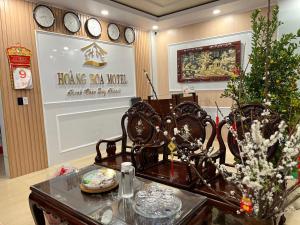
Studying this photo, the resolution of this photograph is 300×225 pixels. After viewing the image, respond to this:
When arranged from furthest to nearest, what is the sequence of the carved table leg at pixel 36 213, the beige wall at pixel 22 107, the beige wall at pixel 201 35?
the beige wall at pixel 201 35 → the beige wall at pixel 22 107 → the carved table leg at pixel 36 213

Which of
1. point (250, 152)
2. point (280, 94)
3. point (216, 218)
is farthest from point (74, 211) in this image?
point (280, 94)

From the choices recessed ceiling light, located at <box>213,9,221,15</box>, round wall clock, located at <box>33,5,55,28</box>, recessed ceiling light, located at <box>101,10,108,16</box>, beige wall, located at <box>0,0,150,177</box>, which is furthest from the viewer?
recessed ceiling light, located at <box>213,9,221,15</box>

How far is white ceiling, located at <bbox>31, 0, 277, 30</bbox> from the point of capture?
3721 millimetres

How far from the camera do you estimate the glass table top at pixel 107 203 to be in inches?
51.0

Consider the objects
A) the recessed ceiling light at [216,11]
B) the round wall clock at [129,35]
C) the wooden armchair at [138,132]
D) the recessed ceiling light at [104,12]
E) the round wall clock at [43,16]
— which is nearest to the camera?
the wooden armchair at [138,132]

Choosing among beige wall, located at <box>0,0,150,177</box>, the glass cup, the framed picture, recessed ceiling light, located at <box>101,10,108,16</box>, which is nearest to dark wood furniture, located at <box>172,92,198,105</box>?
the framed picture

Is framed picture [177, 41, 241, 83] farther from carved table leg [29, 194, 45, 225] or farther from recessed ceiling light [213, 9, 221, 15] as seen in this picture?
carved table leg [29, 194, 45, 225]

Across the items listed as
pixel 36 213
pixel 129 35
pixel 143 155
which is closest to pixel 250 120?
pixel 143 155

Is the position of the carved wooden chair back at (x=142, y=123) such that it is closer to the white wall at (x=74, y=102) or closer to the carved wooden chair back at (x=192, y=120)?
the carved wooden chair back at (x=192, y=120)

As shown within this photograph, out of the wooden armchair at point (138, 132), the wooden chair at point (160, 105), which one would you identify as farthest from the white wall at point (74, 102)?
the wooden armchair at point (138, 132)

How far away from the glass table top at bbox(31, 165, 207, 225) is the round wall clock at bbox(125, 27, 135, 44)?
379 centimetres

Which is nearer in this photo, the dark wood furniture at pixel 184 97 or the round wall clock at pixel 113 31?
the dark wood furniture at pixel 184 97

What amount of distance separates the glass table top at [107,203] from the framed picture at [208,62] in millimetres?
3337

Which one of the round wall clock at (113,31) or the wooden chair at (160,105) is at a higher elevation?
the round wall clock at (113,31)
